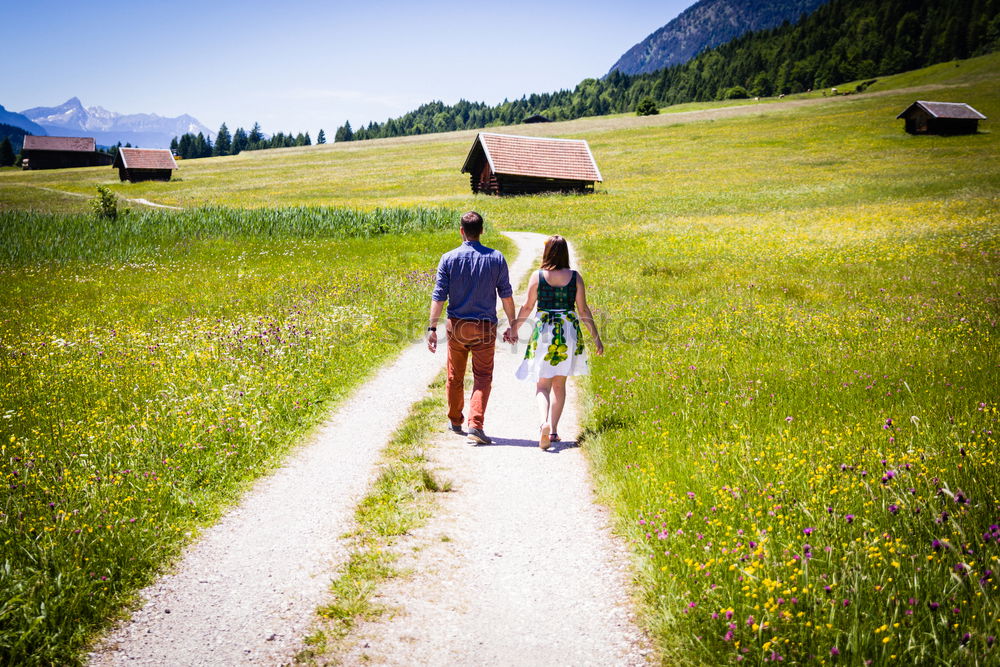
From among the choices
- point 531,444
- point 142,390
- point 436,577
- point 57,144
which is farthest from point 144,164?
point 436,577

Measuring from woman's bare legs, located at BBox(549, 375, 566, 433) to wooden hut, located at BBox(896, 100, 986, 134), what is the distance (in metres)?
71.5

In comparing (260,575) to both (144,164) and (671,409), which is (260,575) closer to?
(671,409)

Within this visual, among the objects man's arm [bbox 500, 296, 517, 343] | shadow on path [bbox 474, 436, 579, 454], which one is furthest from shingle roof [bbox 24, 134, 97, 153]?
shadow on path [bbox 474, 436, 579, 454]

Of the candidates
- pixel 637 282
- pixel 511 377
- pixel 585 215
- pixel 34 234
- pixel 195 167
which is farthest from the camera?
pixel 195 167

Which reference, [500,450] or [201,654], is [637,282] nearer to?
[500,450]

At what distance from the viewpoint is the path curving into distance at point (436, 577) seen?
141 inches

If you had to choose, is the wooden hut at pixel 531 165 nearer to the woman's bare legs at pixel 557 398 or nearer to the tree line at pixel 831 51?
the woman's bare legs at pixel 557 398

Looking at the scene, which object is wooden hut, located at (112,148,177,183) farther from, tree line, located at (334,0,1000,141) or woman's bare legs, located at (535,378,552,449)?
tree line, located at (334,0,1000,141)

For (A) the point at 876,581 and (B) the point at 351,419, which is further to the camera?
(B) the point at 351,419

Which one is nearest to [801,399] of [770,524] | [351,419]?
[770,524]

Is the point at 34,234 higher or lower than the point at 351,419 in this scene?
higher

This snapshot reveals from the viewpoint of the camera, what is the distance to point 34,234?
2295 centimetres

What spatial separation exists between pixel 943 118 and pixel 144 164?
97775mm

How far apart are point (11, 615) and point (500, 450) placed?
4.50 m
